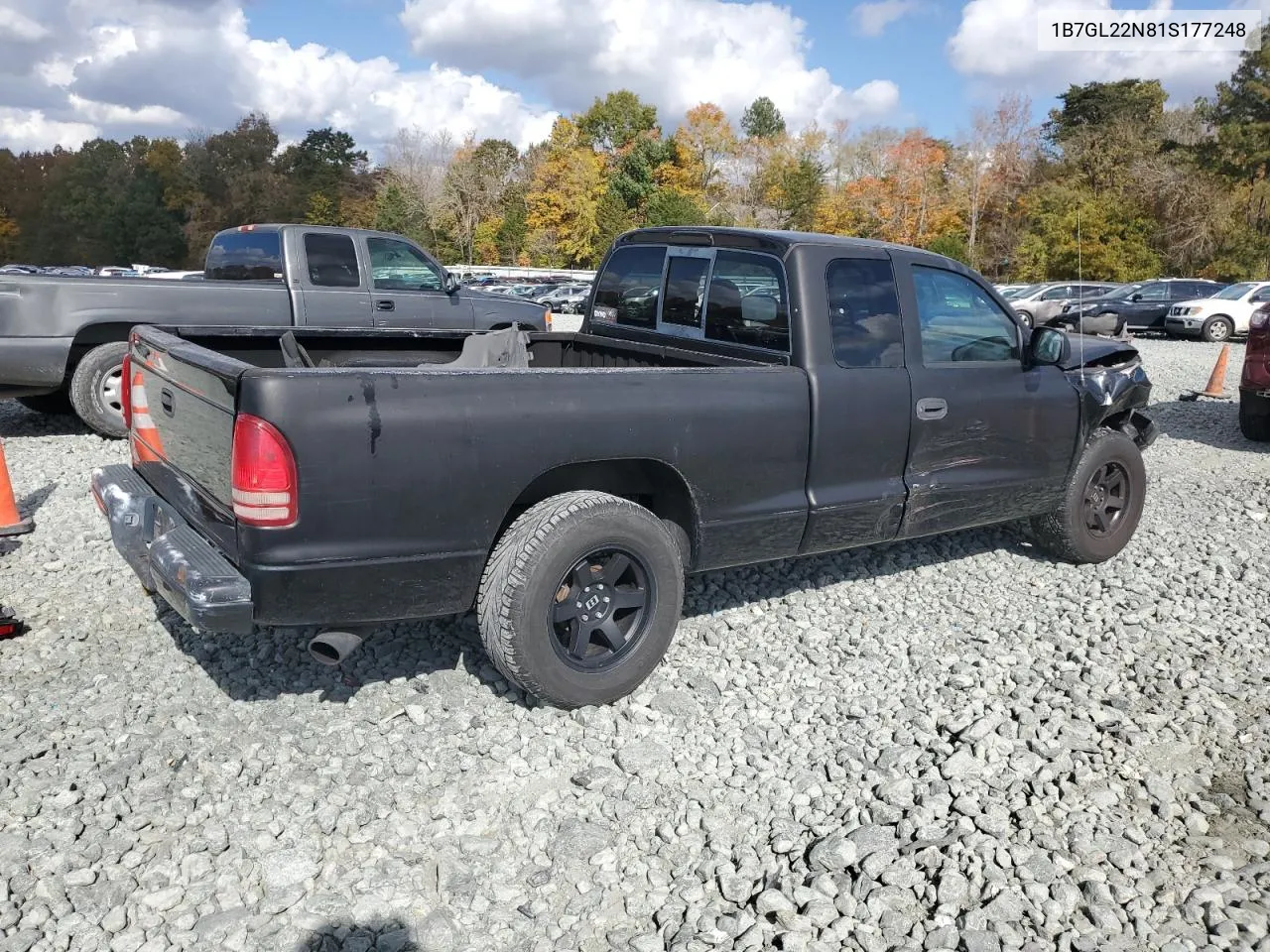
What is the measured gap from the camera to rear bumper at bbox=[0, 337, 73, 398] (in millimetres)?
7352

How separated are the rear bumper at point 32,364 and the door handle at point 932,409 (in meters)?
6.66

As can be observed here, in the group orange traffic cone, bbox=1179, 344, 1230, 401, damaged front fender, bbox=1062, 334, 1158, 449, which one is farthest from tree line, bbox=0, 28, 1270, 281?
damaged front fender, bbox=1062, 334, 1158, 449

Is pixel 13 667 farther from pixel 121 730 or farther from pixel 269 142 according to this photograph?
pixel 269 142

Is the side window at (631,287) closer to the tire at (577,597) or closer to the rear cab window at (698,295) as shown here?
the rear cab window at (698,295)

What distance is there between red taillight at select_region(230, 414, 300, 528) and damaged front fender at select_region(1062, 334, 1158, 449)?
4022 millimetres

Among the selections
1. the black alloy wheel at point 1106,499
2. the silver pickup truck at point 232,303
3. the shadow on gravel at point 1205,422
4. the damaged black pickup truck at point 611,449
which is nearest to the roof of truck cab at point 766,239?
the damaged black pickup truck at point 611,449

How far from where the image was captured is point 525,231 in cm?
6069

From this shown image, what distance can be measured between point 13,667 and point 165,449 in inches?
43.5

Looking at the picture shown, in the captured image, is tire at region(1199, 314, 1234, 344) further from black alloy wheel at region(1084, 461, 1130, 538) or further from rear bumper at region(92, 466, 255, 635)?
rear bumper at region(92, 466, 255, 635)

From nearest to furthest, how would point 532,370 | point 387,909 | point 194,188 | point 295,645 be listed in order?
1. point 387,909
2. point 532,370
3. point 295,645
4. point 194,188

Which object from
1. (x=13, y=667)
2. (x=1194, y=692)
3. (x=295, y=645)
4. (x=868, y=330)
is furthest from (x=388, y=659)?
(x=1194, y=692)

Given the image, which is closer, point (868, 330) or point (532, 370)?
point (532, 370)

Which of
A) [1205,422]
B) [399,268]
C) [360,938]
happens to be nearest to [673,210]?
[1205,422]

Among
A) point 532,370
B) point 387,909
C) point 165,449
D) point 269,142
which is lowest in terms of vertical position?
point 387,909
